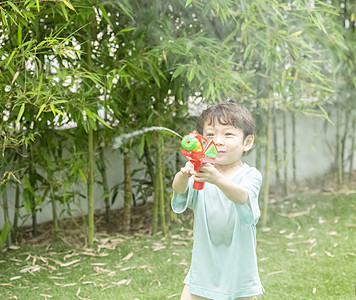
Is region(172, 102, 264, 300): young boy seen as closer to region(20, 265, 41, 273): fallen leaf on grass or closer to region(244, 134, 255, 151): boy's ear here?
region(244, 134, 255, 151): boy's ear

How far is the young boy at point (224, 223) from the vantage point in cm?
158

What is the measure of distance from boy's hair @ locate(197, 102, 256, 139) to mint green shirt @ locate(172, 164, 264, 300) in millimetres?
126

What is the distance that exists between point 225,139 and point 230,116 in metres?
0.07

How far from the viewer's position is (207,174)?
Answer: 138 centimetres

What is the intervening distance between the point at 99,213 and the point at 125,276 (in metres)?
1.02

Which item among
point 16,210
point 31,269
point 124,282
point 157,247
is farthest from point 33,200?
point 124,282

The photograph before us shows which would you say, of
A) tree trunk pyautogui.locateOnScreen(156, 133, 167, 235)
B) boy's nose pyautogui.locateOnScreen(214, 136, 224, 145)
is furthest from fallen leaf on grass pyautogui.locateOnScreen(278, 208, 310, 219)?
boy's nose pyautogui.locateOnScreen(214, 136, 224, 145)

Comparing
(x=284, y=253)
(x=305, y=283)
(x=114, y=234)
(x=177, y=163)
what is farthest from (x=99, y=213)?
(x=305, y=283)

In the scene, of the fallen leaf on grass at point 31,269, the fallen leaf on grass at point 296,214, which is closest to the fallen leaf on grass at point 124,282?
the fallen leaf on grass at point 31,269

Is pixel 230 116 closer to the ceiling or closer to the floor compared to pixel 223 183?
closer to the ceiling

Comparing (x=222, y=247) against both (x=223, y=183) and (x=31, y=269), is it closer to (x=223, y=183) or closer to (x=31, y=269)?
(x=223, y=183)

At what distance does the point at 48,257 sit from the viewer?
2.90 meters

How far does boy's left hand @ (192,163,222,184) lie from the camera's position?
1374 millimetres

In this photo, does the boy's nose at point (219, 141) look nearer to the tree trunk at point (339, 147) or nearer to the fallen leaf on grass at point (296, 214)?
the fallen leaf on grass at point (296, 214)
